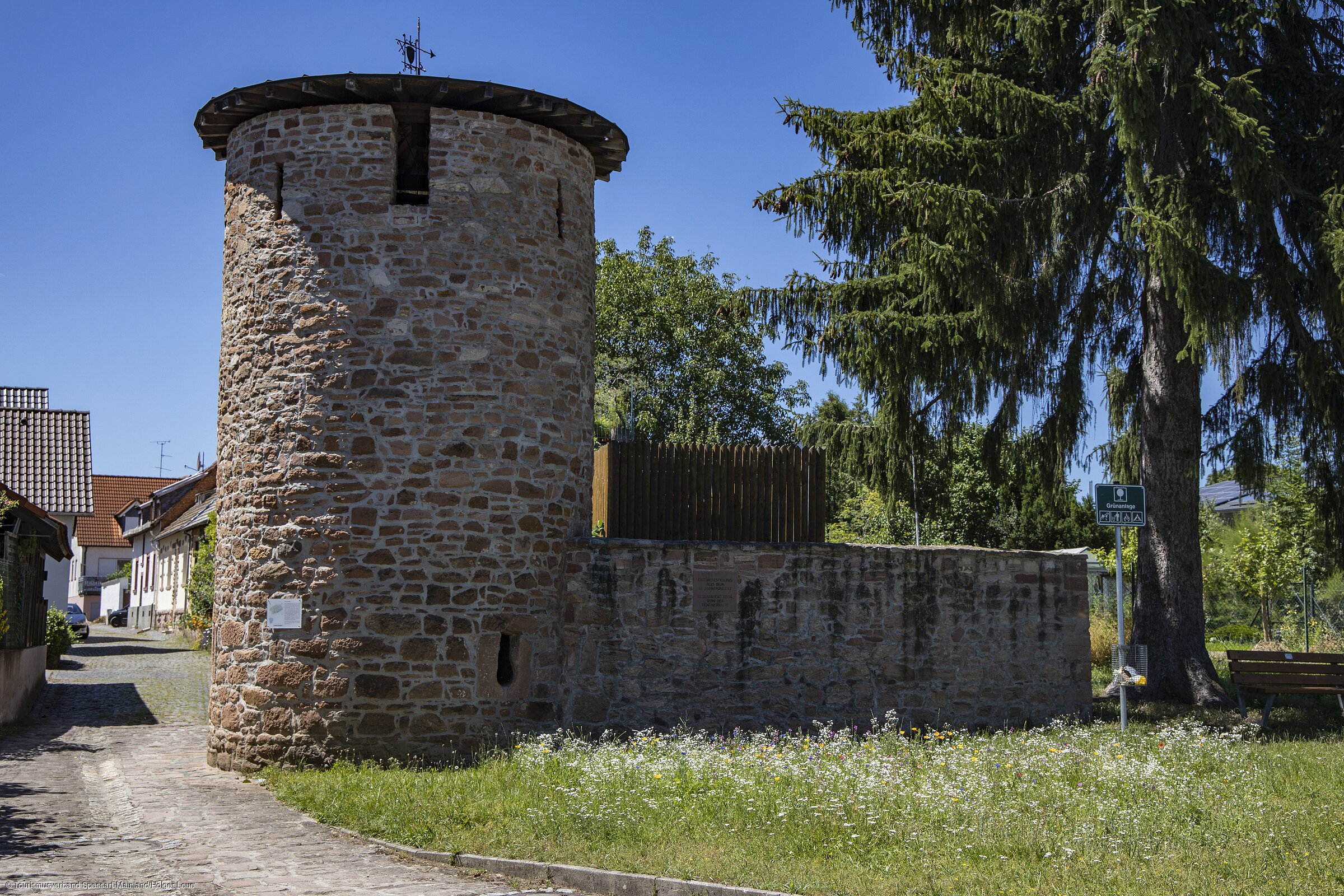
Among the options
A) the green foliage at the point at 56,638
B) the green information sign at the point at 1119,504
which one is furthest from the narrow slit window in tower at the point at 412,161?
the green foliage at the point at 56,638

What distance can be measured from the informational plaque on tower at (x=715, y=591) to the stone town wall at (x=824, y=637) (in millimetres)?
70

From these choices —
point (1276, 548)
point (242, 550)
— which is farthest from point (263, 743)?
point (1276, 548)

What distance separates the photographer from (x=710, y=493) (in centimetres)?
1291

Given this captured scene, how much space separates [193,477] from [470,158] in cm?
3835

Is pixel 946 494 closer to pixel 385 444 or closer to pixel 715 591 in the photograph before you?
pixel 715 591

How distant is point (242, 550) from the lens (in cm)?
1171

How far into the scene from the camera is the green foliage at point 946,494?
675 inches

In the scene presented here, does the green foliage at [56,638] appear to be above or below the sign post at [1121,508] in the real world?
below

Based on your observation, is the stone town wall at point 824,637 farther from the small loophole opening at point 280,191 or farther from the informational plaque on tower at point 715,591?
the small loophole opening at point 280,191

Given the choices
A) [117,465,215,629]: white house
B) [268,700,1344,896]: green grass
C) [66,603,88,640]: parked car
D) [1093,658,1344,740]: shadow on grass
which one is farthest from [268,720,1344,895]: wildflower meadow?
[66,603,88,640]: parked car

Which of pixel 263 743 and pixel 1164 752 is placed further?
pixel 263 743

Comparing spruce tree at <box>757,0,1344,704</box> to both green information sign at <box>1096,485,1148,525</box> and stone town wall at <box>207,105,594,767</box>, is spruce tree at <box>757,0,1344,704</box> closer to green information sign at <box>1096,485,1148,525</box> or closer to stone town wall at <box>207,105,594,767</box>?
green information sign at <box>1096,485,1148,525</box>

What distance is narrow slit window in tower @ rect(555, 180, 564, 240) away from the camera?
1241cm

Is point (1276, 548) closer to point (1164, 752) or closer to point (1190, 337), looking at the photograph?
point (1190, 337)
